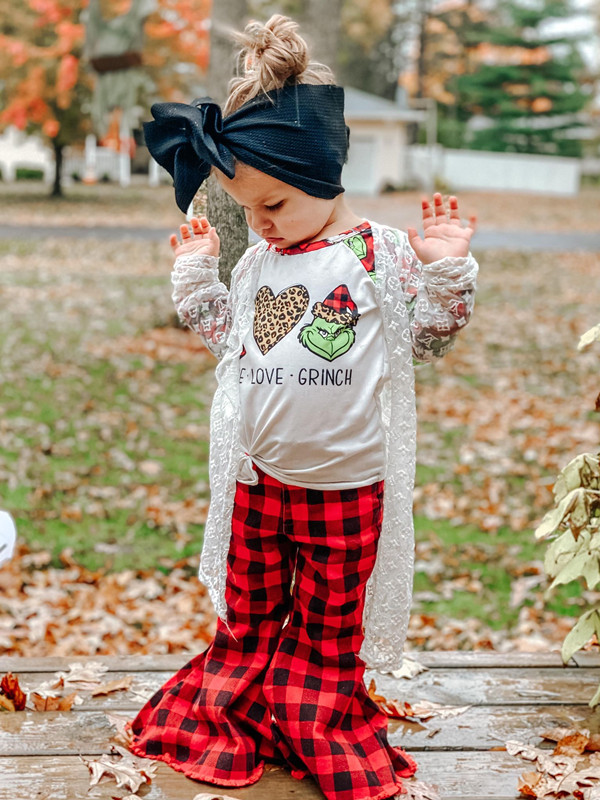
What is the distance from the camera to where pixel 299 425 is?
7.31 feet

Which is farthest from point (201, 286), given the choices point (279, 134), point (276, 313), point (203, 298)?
point (279, 134)

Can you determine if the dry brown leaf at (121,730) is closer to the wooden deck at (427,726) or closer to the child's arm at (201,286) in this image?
the wooden deck at (427,726)

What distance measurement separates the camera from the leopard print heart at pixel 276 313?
2242mm

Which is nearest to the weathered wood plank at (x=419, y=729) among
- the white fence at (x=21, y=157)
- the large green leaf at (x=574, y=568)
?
the large green leaf at (x=574, y=568)

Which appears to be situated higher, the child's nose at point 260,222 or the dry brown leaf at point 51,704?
the child's nose at point 260,222

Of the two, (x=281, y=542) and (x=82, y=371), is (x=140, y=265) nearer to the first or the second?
(x=82, y=371)

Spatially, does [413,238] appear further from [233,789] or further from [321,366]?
[233,789]

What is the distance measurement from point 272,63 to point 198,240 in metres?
0.53

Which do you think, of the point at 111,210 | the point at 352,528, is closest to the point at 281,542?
the point at 352,528

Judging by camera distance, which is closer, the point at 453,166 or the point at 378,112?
the point at 378,112

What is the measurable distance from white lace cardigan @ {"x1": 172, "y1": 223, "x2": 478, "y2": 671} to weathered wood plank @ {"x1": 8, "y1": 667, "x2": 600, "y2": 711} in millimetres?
402

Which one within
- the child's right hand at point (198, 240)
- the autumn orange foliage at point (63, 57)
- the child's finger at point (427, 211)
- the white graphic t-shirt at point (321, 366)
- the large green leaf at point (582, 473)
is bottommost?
the large green leaf at point (582, 473)

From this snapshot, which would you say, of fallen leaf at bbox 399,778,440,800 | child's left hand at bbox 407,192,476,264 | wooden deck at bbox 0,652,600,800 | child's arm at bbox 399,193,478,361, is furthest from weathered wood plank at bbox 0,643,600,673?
child's left hand at bbox 407,192,476,264

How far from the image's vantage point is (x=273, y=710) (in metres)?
2.38
